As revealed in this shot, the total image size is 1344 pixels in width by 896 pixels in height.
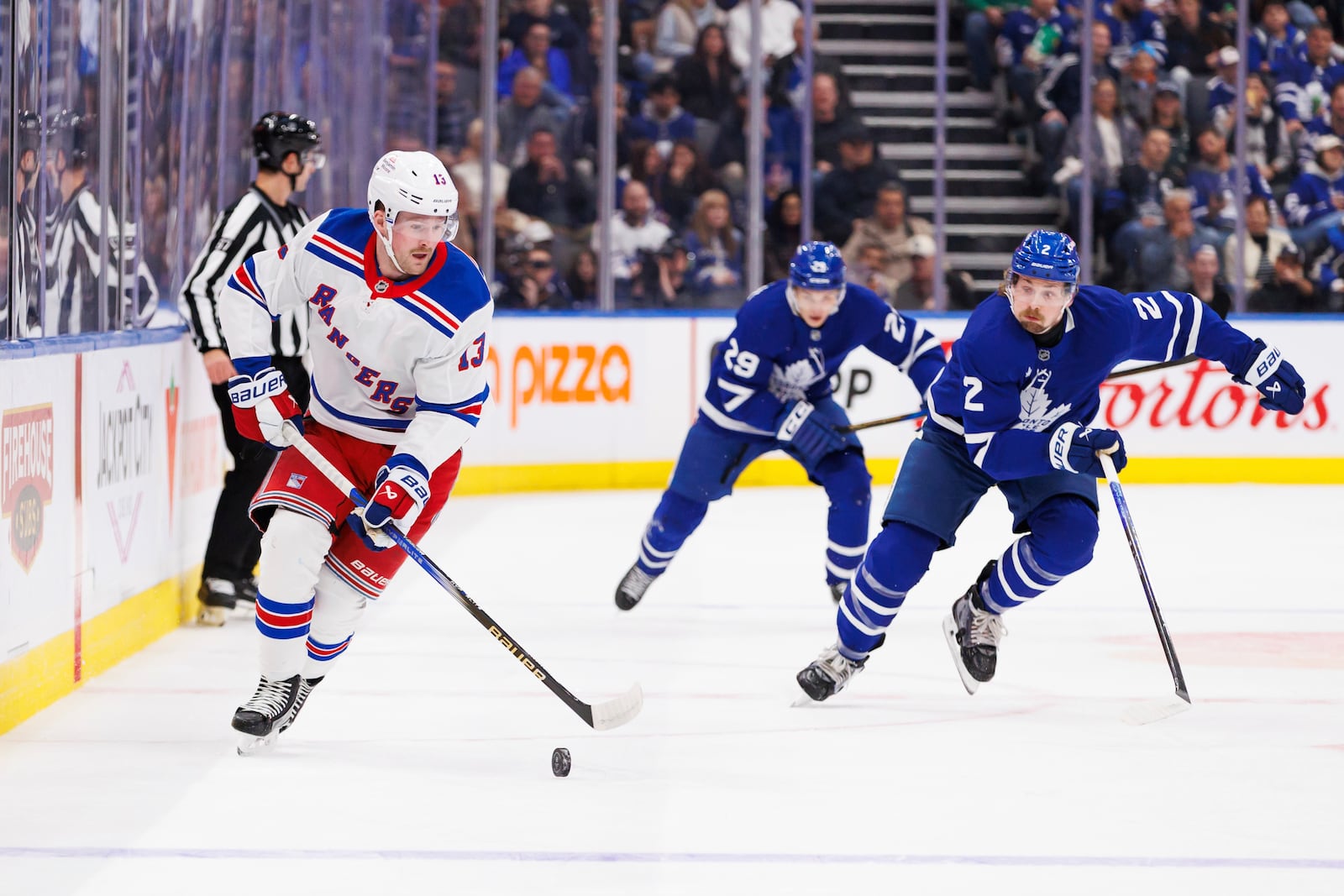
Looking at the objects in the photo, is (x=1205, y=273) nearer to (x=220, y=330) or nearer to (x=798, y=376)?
(x=798, y=376)

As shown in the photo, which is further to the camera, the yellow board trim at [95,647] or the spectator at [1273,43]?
the spectator at [1273,43]

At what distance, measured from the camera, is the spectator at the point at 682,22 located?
30.2 feet

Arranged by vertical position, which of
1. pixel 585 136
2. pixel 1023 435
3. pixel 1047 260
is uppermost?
pixel 585 136

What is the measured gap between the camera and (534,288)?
8758mm

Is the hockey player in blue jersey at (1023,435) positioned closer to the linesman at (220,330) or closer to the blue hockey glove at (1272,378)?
the blue hockey glove at (1272,378)

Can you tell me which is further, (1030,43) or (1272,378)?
(1030,43)

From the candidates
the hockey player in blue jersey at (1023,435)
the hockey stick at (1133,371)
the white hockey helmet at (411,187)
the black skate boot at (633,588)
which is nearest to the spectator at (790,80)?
the hockey stick at (1133,371)

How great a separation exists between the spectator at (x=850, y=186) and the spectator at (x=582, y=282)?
1192 mm

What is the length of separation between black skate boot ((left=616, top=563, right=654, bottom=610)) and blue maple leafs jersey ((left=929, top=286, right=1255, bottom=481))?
60.5 inches

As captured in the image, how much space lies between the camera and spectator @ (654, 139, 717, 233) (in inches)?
355

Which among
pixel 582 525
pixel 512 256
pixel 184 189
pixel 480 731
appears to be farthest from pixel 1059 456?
pixel 512 256

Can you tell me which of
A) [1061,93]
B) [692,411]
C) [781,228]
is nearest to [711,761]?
[692,411]

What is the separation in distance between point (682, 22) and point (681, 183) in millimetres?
853

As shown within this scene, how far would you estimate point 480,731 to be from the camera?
3633 millimetres
